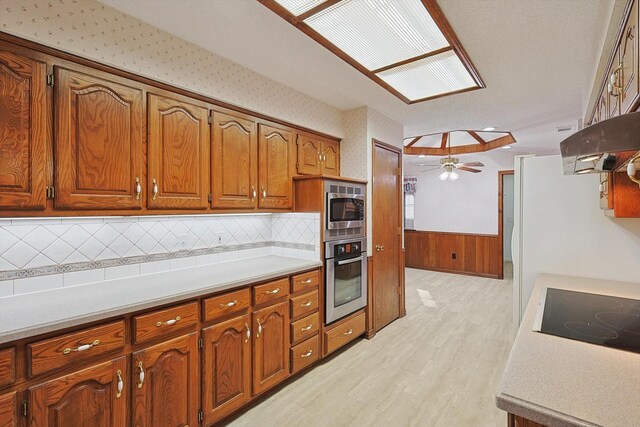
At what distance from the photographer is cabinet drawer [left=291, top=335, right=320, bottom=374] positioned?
246 centimetres

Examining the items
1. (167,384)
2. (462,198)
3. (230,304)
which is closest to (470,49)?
(230,304)

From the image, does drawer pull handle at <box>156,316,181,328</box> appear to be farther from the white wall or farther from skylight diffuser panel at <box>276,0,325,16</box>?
the white wall

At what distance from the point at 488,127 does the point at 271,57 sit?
3.09 meters

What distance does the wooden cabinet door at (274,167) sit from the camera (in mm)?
2611

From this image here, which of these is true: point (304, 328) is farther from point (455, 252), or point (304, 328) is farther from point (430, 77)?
point (455, 252)

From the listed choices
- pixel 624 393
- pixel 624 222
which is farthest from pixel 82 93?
pixel 624 222

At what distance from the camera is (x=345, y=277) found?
2.96 m

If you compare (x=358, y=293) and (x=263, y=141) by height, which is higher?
(x=263, y=141)

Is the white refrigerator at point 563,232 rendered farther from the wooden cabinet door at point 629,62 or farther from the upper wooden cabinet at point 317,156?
the upper wooden cabinet at point 317,156

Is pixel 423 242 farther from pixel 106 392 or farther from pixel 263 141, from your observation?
pixel 106 392

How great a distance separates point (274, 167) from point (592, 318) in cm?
226

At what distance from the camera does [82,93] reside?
1.64m

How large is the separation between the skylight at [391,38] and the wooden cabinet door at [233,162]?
3.02 ft

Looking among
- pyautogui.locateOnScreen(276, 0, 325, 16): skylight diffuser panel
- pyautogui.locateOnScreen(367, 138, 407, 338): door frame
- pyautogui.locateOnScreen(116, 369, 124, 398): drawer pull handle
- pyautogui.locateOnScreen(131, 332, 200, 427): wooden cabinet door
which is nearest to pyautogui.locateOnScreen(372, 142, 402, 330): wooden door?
pyautogui.locateOnScreen(367, 138, 407, 338): door frame
